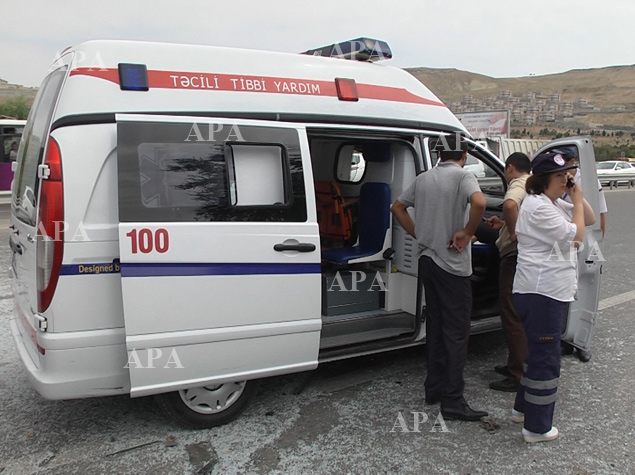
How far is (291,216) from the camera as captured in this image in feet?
10.9

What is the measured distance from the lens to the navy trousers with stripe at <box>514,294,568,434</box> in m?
3.18

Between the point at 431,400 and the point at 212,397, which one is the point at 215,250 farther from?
the point at 431,400

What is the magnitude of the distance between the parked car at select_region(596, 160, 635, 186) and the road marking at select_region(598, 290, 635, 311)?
24.6 meters

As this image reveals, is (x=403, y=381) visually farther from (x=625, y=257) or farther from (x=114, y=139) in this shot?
(x=625, y=257)

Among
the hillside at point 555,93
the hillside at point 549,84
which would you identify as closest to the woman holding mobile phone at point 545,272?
the hillside at point 555,93

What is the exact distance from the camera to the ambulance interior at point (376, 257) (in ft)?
13.4

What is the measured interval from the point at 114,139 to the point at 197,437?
183 cm

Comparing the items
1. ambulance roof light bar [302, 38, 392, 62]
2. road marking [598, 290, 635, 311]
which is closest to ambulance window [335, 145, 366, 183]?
ambulance roof light bar [302, 38, 392, 62]

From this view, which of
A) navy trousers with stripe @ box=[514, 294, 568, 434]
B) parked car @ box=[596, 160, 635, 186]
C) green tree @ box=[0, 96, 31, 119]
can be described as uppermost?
green tree @ box=[0, 96, 31, 119]

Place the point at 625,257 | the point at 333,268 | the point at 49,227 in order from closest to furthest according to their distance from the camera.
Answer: the point at 49,227, the point at 333,268, the point at 625,257

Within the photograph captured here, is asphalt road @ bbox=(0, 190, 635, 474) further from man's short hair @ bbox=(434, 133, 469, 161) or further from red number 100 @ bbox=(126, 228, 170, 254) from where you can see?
man's short hair @ bbox=(434, 133, 469, 161)

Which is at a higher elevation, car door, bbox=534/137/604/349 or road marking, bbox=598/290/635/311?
car door, bbox=534/137/604/349

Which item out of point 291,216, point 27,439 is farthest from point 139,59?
point 27,439

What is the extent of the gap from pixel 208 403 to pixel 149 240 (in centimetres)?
115
